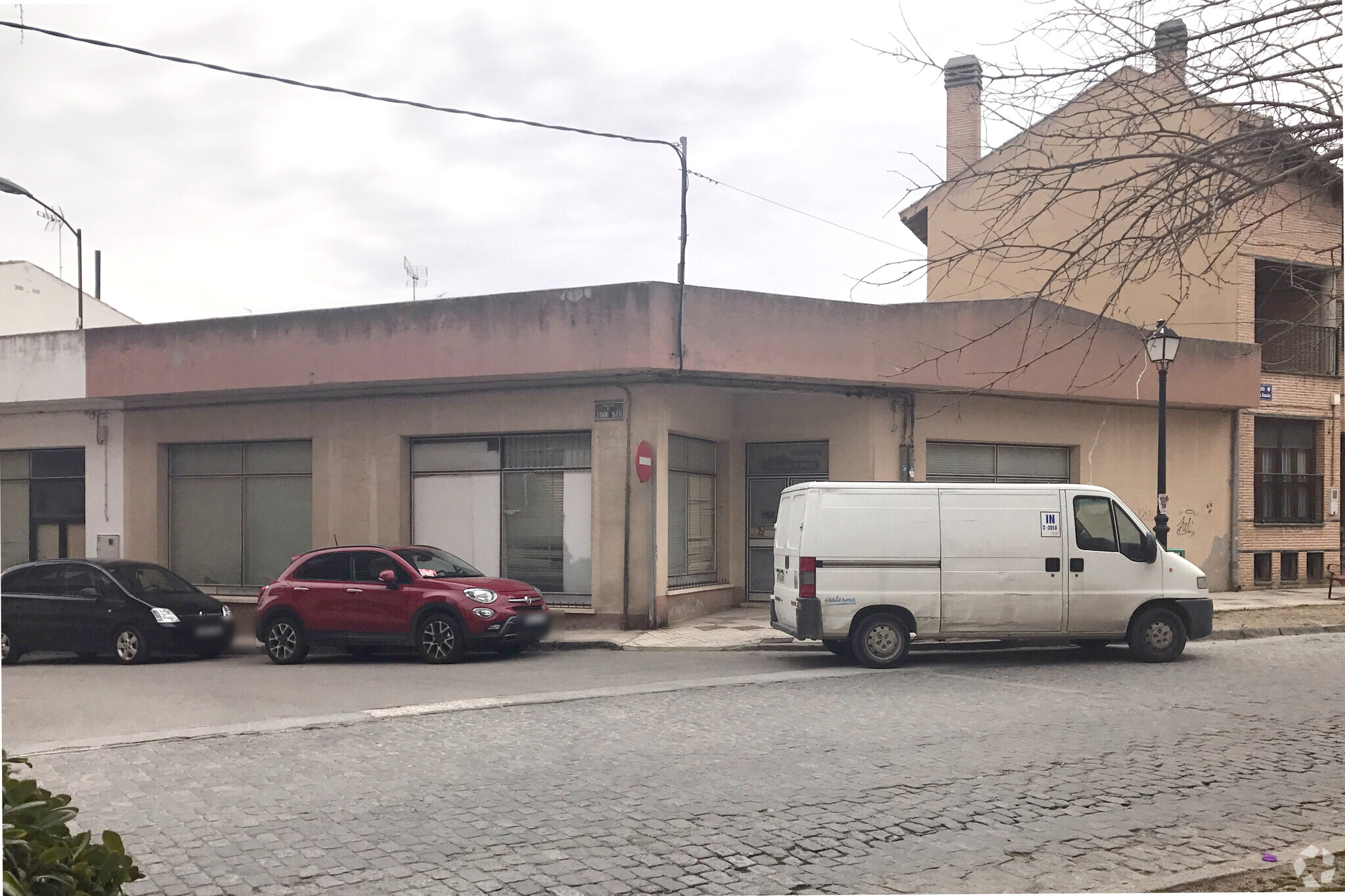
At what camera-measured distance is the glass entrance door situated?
777 inches

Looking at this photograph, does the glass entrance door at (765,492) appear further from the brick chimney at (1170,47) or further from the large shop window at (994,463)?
the brick chimney at (1170,47)

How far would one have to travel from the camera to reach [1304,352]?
24344mm

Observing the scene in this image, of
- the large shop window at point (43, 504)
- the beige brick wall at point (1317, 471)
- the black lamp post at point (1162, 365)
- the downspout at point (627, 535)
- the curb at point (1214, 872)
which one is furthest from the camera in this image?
the beige brick wall at point (1317, 471)

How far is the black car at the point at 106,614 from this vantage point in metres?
15.3

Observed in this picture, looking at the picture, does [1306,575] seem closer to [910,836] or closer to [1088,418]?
[1088,418]

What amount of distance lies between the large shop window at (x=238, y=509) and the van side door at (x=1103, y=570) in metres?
12.9

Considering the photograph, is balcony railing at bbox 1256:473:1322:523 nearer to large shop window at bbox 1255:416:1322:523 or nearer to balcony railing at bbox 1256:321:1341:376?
large shop window at bbox 1255:416:1322:523

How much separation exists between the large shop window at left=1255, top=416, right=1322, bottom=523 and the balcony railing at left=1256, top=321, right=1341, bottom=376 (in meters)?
1.21

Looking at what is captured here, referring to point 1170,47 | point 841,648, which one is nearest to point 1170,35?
point 1170,47

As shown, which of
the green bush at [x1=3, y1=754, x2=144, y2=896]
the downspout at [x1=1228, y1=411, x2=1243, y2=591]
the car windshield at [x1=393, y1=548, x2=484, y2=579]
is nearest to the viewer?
the green bush at [x1=3, y1=754, x2=144, y2=896]

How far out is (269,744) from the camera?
29.1 feet

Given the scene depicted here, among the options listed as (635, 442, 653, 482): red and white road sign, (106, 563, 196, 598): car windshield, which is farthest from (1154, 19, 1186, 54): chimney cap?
(106, 563, 196, 598): car windshield

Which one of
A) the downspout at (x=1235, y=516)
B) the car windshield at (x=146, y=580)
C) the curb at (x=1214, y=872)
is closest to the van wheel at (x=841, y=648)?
the curb at (x=1214, y=872)

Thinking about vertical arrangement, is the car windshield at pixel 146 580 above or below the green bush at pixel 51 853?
below
